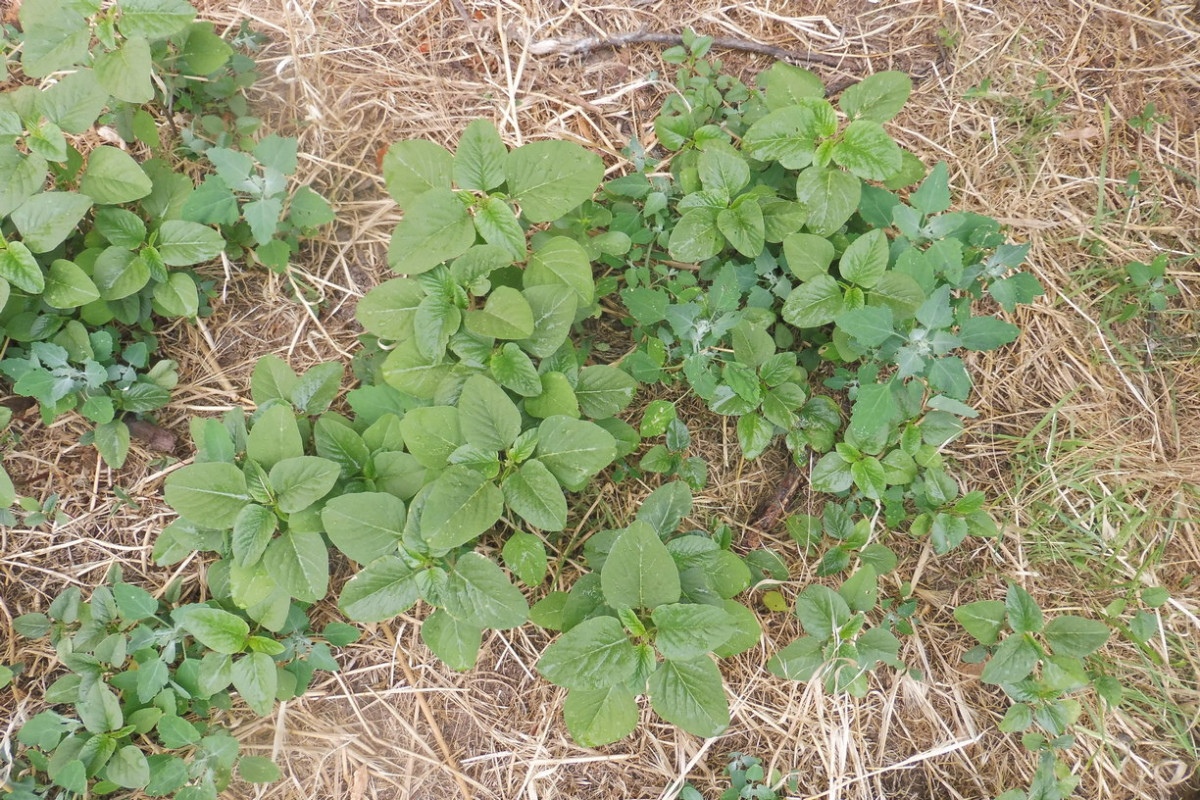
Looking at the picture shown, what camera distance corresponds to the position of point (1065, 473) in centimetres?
273

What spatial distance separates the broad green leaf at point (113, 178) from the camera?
2336 millimetres

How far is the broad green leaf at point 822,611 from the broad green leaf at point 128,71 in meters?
2.60

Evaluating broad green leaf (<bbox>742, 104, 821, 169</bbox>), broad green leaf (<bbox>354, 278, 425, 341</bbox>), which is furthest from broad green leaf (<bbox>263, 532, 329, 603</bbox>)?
broad green leaf (<bbox>742, 104, 821, 169</bbox>)

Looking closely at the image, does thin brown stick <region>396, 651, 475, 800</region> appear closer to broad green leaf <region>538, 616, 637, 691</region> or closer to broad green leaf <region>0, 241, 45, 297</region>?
broad green leaf <region>538, 616, 637, 691</region>

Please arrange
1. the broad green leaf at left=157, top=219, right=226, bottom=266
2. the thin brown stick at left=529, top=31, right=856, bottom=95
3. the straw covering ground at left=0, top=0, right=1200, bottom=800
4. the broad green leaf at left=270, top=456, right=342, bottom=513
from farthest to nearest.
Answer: the thin brown stick at left=529, top=31, right=856, bottom=95, the straw covering ground at left=0, top=0, right=1200, bottom=800, the broad green leaf at left=157, top=219, right=226, bottom=266, the broad green leaf at left=270, top=456, right=342, bottom=513

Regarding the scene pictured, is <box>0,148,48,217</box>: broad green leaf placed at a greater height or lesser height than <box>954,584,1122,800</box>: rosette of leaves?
greater

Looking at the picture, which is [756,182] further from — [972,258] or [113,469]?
[113,469]

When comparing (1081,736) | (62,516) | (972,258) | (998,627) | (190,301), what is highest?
Result: (190,301)

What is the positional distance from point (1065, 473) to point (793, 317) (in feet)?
4.34

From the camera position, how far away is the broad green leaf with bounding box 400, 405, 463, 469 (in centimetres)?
210

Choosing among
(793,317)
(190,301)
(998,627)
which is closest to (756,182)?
(793,317)

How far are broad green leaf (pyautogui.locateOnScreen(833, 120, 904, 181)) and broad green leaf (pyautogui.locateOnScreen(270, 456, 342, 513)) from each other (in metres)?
1.85

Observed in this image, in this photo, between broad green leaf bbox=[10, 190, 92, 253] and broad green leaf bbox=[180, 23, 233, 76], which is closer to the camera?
broad green leaf bbox=[10, 190, 92, 253]

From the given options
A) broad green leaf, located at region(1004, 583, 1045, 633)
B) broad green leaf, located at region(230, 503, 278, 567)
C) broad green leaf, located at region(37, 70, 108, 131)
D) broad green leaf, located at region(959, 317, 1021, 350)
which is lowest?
broad green leaf, located at region(1004, 583, 1045, 633)
